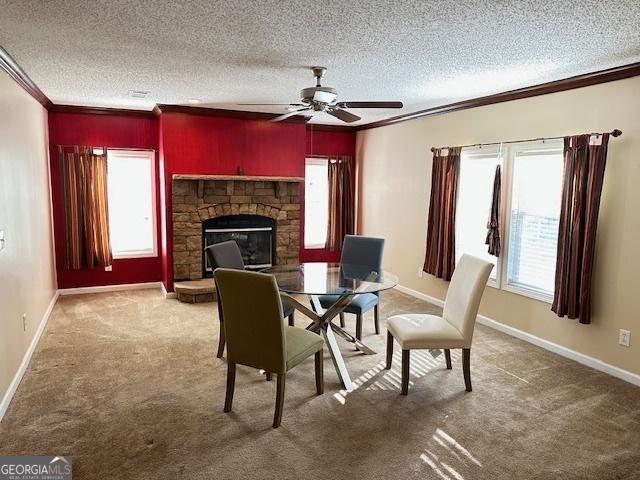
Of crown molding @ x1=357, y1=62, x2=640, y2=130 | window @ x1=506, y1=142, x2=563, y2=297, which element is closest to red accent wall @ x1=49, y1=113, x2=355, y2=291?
crown molding @ x1=357, y1=62, x2=640, y2=130

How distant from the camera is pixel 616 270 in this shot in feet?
11.6

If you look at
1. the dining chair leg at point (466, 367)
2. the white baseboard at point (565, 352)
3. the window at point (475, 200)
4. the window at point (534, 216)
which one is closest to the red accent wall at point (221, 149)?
the window at point (475, 200)

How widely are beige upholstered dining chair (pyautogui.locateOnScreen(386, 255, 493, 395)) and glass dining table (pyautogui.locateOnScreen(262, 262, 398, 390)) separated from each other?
370mm

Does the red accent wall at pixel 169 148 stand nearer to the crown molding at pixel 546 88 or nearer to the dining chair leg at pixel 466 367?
the crown molding at pixel 546 88

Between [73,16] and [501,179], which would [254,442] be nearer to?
[73,16]

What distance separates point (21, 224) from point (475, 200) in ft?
13.9

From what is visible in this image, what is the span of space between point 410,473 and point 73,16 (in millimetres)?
2962

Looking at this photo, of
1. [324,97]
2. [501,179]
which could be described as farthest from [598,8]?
[501,179]

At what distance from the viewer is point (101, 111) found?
557 cm

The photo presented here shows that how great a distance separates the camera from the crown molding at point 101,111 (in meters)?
5.41

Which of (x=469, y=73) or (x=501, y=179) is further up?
(x=469, y=73)

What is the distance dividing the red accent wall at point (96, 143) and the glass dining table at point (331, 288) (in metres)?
2.75

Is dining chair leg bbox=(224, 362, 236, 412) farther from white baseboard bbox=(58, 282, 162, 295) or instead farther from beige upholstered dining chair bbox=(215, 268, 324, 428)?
white baseboard bbox=(58, 282, 162, 295)

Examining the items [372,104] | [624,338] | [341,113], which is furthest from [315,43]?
[624,338]
